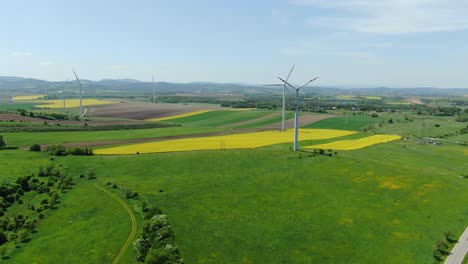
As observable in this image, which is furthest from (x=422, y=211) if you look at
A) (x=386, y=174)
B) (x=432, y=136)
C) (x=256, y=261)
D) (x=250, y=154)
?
(x=432, y=136)

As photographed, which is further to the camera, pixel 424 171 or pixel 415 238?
pixel 424 171

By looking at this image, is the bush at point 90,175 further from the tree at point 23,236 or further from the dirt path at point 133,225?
the tree at point 23,236

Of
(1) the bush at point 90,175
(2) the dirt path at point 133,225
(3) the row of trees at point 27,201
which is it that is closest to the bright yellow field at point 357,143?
(1) the bush at point 90,175

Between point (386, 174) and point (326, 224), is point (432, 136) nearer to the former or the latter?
point (386, 174)

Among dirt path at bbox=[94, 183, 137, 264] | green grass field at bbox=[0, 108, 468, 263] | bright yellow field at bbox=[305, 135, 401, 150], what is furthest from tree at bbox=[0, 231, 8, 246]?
bright yellow field at bbox=[305, 135, 401, 150]

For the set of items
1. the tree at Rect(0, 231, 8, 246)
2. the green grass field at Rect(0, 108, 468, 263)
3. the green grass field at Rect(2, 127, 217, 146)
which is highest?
the green grass field at Rect(2, 127, 217, 146)

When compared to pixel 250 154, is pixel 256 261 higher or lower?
lower

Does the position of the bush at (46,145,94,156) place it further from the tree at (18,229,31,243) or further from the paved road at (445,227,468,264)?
the paved road at (445,227,468,264)
